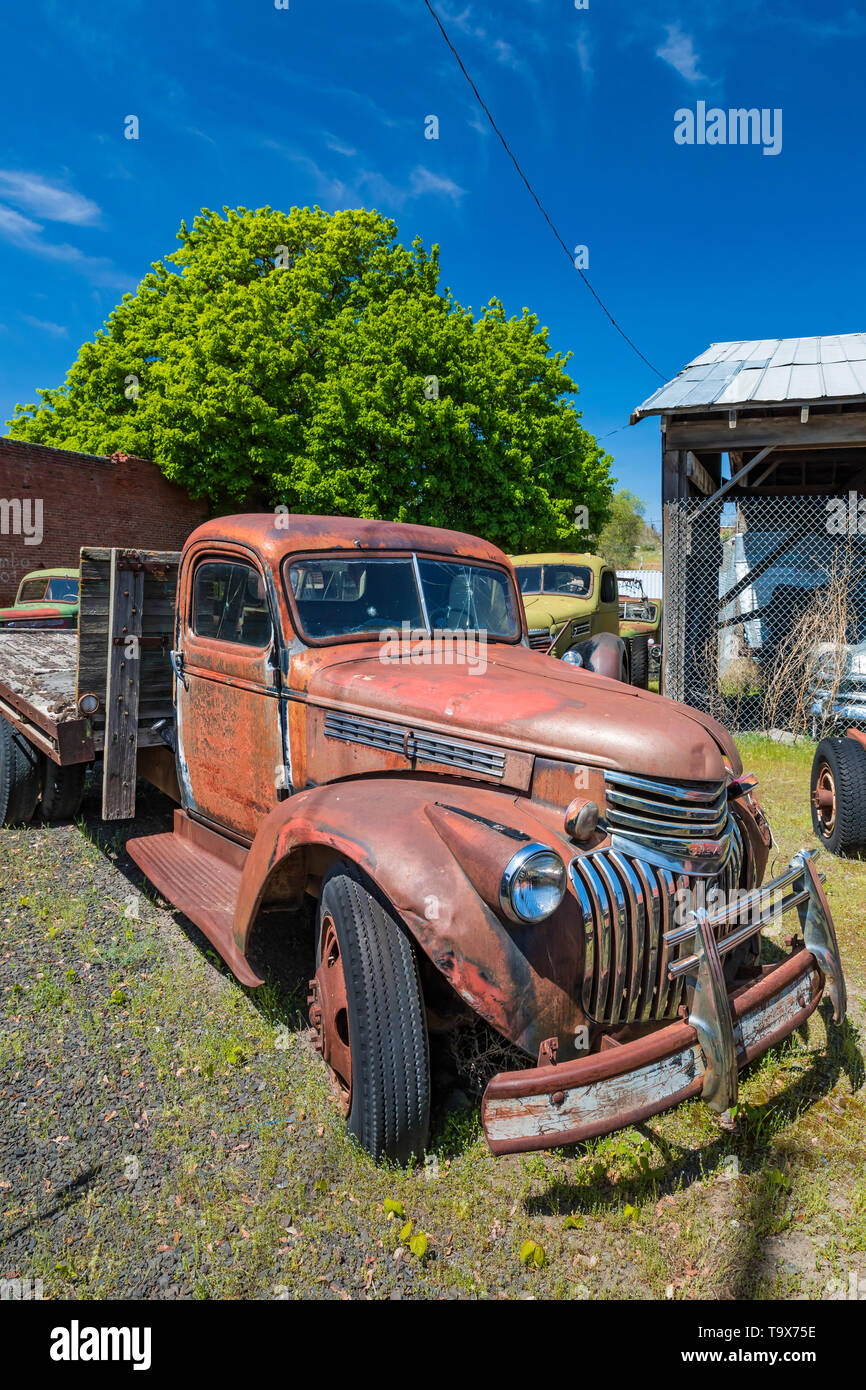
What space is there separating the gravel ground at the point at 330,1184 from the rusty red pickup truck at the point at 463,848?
0.76 ft

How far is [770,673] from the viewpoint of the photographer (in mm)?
8375

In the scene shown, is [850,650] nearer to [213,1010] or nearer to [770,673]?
[770,673]

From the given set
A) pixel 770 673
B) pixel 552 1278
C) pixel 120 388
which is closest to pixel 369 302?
pixel 120 388

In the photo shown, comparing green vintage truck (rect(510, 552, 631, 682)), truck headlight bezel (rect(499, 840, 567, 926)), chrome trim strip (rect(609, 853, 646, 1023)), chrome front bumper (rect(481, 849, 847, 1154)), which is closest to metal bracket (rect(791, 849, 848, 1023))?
chrome front bumper (rect(481, 849, 847, 1154))

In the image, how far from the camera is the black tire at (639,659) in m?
9.74

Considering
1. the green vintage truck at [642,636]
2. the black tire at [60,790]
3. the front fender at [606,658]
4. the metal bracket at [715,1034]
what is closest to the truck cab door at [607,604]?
the green vintage truck at [642,636]

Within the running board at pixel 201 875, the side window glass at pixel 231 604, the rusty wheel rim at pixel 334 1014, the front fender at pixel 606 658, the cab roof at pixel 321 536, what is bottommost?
the rusty wheel rim at pixel 334 1014

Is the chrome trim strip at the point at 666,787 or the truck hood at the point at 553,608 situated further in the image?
the truck hood at the point at 553,608

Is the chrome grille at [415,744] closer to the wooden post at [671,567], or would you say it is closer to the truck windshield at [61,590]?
the wooden post at [671,567]

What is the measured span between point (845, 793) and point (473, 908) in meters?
3.52

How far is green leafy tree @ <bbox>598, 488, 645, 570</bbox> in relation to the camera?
2117 inches

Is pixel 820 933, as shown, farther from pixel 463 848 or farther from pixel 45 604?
pixel 45 604

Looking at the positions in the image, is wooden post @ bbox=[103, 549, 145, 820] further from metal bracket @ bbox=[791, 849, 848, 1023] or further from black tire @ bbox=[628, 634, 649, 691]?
black tire @ bbox=[628, 634, 649, 691]

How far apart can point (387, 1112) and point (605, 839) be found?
1.02 m
